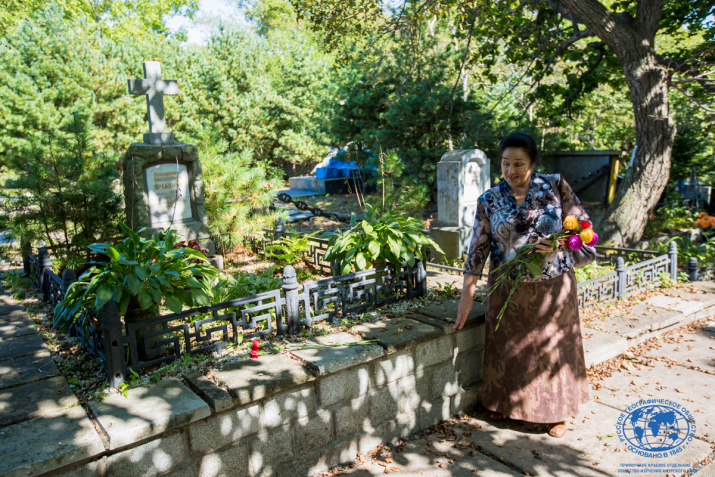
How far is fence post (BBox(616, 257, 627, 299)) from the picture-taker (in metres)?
5.87

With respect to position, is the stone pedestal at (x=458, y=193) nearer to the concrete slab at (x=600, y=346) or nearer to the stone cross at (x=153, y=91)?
the concrete slab at (x=600, y=346)

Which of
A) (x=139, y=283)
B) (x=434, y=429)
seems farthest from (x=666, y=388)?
(x=139, y=283)

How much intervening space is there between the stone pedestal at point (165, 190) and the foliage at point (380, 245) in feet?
10.8

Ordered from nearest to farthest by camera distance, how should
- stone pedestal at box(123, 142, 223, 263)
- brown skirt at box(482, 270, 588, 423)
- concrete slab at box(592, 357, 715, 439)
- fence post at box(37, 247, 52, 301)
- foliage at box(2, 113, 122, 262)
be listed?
brown skirt at box(482, 270, 588, 423)
concrete slab at box(592, 357, 715, 439)
fence post at box(37, 247, 52, 301)
foliage at box(2, 113, 122, 262)
stone pedestal at box(123, 142, 223, 263)

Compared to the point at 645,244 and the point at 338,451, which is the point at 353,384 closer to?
the point at 338,451

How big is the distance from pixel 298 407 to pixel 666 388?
3.11 m

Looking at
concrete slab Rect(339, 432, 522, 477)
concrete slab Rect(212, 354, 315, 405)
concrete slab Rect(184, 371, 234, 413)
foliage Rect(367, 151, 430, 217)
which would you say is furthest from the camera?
foliage Rect(367, 151, 430, 217)

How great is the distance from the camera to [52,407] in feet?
8.95

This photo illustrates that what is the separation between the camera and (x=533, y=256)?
10.4ft

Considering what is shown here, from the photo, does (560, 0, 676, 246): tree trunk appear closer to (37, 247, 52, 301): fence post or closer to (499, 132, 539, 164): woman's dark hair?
(499, 132, 539, 164): woman's dark hair

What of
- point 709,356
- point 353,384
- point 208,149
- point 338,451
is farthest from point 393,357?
point 208,149

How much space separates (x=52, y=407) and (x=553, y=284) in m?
2.96

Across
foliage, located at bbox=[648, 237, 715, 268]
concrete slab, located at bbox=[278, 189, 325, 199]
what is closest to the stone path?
foliage, located at bbox=[648, 237, 715, 268]

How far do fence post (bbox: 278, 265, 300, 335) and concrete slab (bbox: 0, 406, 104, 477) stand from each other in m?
1.47
